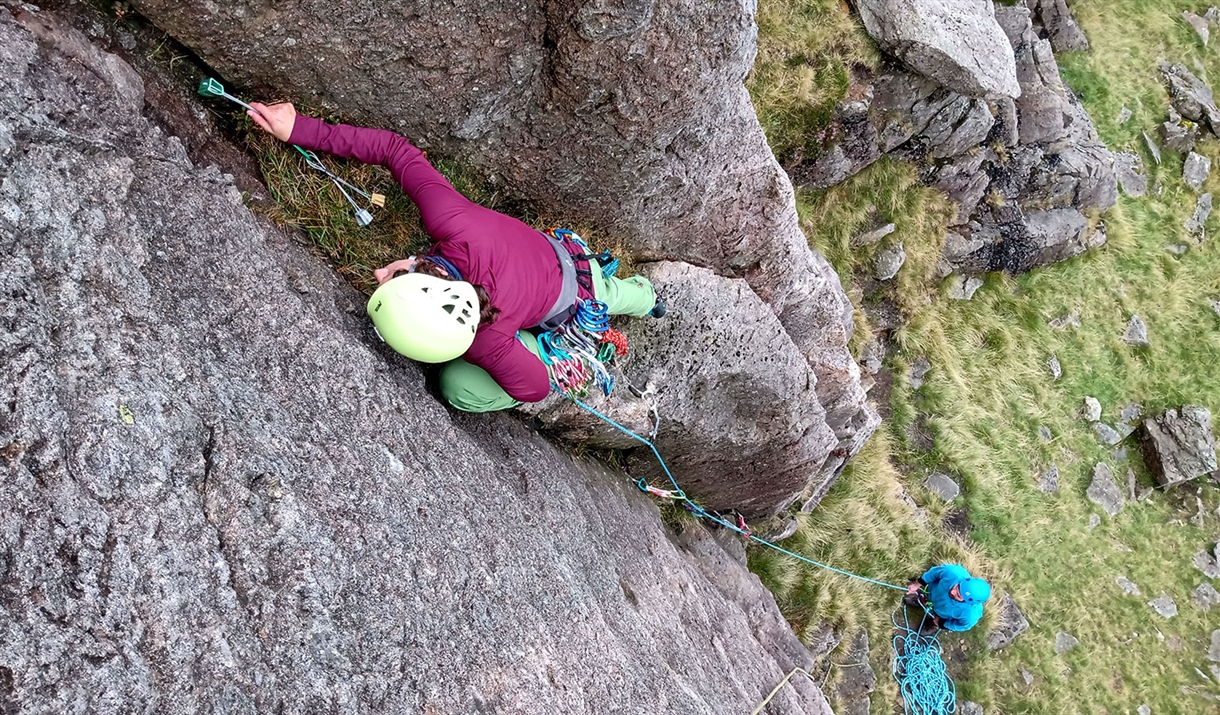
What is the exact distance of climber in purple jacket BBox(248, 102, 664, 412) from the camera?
4504mm

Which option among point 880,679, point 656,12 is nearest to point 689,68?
point 656,12

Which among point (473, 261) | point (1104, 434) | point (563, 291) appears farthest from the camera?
point (1104, 434)

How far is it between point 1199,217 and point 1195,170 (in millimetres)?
906

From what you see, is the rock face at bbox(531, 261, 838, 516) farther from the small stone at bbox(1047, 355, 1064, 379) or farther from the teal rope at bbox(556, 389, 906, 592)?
the small stone at bbox(1047, 355, 1064, 379)

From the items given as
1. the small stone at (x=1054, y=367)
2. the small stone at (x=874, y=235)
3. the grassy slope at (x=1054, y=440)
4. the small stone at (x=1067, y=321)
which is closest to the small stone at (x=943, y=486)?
the grassy slope at (x=1054, y=440)

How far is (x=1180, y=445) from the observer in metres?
12.3

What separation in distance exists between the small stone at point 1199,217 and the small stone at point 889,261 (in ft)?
23.0

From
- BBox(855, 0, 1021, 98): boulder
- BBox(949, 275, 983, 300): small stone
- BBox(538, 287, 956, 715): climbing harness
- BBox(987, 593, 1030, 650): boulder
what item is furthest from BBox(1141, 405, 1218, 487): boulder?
BBox(855, 0, 1021, 98): boulder

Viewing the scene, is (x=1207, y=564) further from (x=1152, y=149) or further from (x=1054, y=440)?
(x=1152, y=149)

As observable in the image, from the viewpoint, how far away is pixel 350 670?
3.44 m

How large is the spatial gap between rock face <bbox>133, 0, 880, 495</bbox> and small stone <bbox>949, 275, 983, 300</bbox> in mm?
6136

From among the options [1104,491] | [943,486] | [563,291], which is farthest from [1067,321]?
[563,291]

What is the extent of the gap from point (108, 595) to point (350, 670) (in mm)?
1065

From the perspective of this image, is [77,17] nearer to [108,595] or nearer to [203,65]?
[203,65]
